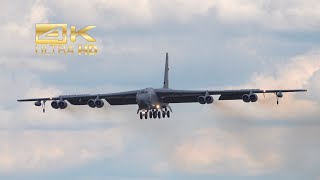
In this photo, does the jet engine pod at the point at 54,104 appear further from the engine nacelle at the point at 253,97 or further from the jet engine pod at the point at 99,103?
the engine nacelle at the point at 253,97

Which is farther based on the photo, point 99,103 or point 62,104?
point 62,104

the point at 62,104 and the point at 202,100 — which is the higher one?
the point at 202,100

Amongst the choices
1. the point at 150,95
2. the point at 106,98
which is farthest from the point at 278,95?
the point at 106,98

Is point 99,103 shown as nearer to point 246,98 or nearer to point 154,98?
point 154,98

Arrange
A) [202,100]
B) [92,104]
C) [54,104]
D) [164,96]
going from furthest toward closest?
[54,104], [92,104], [164,96], [202,100]

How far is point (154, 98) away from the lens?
17838 centimetres

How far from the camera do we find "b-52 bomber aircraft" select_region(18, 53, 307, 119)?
17638cm

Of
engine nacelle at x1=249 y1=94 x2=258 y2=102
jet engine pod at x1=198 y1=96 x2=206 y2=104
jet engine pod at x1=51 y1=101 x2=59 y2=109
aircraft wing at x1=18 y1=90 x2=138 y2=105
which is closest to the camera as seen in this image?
engine nacelle at x1=249 y1=94 x2=258 y2=102

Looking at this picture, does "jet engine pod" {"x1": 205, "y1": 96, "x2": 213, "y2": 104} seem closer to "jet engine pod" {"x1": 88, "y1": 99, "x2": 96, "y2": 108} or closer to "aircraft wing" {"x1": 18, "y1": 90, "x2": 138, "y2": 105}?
"aircraft wing" {"x1": 18, "y1": 90, "x2": 138, "y2": 105}

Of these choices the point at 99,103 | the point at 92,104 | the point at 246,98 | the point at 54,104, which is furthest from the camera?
the point at 54,104

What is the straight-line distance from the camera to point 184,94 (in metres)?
184

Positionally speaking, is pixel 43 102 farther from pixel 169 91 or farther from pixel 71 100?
pixel 169 91

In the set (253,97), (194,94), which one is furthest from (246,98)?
(194,94)

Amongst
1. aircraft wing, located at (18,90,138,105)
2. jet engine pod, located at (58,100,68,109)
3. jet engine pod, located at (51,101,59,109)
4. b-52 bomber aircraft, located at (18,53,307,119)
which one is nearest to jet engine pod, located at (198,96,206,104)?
b-52 bomber aircraft, located at (18,53,307,119)
